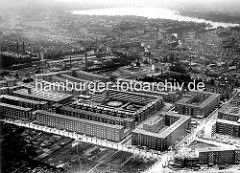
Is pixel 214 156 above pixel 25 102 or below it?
below

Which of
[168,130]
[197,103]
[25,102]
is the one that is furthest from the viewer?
[197,103]

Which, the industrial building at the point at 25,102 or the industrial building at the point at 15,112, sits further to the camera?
the industrial building at the point at 25,102

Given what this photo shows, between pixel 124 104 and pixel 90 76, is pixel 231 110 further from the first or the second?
pixel 90 76

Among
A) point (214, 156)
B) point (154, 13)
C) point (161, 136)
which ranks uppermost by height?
point (154, 13)

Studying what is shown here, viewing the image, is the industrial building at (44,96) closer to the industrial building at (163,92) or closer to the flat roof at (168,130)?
the industrial building at (163,92)

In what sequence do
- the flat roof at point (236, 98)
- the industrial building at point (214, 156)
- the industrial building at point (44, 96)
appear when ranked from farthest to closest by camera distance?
the flat roof at point (236, 98) → the industrial building at point (44, 96) → the industrial building at point (214, 156)

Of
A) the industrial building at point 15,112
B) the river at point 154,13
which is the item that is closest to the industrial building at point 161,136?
the industrial building at point 15,112

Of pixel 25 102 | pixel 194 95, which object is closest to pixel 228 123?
pixel 194 95
